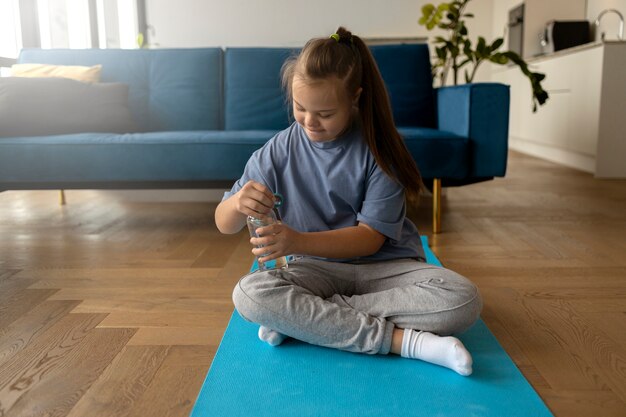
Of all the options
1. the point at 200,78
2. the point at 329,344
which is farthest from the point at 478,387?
the point at 200,78

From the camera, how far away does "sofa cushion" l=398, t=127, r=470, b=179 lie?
218cm

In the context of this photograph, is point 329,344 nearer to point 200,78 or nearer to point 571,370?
point 571,370

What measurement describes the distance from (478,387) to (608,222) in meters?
1.68

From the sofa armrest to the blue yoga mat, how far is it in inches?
44.3

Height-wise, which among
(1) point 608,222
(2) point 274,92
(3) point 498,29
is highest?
(3) point 498,29

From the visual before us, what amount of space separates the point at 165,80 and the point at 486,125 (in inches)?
57.0

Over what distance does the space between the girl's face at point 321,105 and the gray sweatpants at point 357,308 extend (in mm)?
308

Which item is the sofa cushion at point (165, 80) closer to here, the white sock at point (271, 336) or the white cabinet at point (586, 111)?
the white sock at point (271, 336)

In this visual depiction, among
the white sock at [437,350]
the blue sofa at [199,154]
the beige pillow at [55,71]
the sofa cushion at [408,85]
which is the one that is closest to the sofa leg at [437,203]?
the blue sofa at [199,154]

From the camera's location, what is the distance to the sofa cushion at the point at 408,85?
2.67 m

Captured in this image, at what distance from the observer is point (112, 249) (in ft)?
6.81

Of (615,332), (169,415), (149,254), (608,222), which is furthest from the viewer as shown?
(608,222)

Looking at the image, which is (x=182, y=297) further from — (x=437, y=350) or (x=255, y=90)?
(x=255, y=90)

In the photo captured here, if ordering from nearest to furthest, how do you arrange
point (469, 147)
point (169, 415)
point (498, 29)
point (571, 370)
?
1. point (169, 415)
2. point (571, 370)
3. point (469, 147)
4. point (498, 29)
